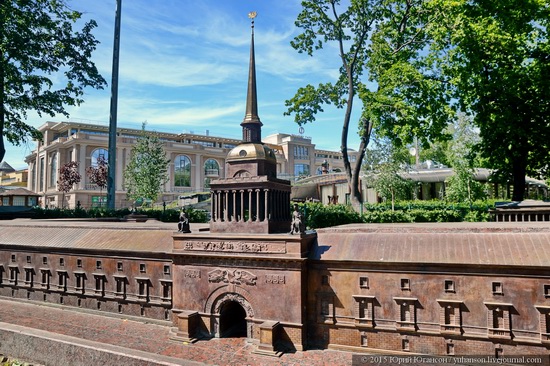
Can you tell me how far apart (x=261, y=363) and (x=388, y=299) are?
246 inches

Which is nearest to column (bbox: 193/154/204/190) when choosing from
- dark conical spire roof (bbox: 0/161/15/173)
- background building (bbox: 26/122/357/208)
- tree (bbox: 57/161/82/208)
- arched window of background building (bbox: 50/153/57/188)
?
background building (bbox: 26/122/357/208)

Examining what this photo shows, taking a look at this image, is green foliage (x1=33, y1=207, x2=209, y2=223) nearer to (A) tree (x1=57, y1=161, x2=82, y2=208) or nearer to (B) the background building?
(B) the background building


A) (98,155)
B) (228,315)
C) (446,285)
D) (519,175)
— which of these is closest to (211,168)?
(98,155)

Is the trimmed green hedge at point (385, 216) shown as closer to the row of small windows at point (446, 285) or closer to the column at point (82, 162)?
the row of small windows at point (446, 285)

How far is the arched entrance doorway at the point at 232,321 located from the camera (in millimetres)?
19016

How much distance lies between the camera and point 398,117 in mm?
27188

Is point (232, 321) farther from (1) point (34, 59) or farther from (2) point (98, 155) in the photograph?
(2) point (98, 155)

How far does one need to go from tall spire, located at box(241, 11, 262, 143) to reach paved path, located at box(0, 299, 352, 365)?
36.5ft

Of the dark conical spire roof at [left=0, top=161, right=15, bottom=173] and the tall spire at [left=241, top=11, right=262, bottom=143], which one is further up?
the dark conical spire roof at [left=0, top=161, right=15, bottom=173]

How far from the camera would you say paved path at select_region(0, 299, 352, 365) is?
16.1 meters

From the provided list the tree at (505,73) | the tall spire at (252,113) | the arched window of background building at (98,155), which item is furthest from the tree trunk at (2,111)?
the tree at (505,73)

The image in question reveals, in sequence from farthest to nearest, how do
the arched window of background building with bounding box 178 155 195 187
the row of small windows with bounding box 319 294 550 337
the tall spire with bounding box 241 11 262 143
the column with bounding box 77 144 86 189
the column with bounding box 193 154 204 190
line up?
1. the column with bounding box 193 154 204 190
2. the arched window of background building with bounding box 178 155 195 187
3. the column with bounding box 77 144 86 189
4. the tall spire with bounding box 241 11 262 143
5. the row of small windows with bounding box 319 294 550 337

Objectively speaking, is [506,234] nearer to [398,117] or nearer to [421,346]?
[421,346]

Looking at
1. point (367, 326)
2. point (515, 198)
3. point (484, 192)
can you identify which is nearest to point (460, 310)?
point (367, 326)
